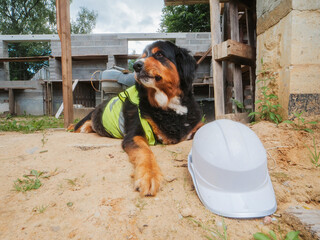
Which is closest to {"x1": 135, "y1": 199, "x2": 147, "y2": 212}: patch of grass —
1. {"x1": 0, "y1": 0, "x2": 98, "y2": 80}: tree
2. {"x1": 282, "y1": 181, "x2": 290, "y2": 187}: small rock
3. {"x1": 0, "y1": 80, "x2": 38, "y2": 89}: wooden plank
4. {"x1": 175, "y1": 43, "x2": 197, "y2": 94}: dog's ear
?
{"x1": 282, "y1": 181, "x2": 290, "y2": 187}: small rock

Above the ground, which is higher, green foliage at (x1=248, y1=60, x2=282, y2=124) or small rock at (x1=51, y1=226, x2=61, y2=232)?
green foliage at (x1=248, y1=60, x2=282, y2=124)

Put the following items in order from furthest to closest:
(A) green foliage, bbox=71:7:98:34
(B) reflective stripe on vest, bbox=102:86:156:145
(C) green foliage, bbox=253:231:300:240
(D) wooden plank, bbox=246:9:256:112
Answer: (A) green foliage, bbox=71:7:98:34 → (D) wooden plank, bbox=246:9:256:112 → (B) reflective stripe on vest, bbox=102:86:156:145 → (C) green foliage, bbox=253:231:300:240

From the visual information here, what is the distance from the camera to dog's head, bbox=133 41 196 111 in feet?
7.87

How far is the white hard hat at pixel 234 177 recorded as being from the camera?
1.15 m

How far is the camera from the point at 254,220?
3.61 ft

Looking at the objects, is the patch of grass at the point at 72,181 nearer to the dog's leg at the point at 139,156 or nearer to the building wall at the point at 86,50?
the dog's leg at the point at 139,156

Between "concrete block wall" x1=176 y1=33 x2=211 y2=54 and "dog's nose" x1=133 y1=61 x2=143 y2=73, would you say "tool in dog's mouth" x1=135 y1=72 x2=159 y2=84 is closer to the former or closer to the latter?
"dog's nose" x1=133 y1=61 x2=143 y2=73

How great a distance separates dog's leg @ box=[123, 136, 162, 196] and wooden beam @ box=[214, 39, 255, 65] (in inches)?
79.4

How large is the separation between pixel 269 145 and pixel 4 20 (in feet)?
101

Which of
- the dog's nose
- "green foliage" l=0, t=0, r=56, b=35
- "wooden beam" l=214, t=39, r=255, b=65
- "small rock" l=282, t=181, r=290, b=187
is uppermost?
"green foliage" l=0, t=0, r=56, b=35

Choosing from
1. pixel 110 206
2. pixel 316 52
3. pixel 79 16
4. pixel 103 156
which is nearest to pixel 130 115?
pixel 103 156

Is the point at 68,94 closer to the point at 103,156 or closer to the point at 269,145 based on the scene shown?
the point at 103,156

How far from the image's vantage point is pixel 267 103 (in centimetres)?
249

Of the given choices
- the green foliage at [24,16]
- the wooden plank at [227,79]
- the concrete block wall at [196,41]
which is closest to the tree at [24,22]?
the green foliage at [24,16]
